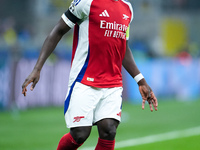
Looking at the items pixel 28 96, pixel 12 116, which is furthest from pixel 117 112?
pixel 28 96

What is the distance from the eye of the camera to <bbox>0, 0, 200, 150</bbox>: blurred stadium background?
13219 millimetres

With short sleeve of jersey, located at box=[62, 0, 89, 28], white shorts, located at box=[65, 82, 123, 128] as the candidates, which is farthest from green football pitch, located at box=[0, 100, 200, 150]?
short sleeve of jersey, located at box=[62, 0, 89, 28]

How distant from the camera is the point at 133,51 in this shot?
21672mm

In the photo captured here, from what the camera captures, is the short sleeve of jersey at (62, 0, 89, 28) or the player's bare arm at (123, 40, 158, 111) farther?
the player's bare arm at (123, 40, 158, 111)

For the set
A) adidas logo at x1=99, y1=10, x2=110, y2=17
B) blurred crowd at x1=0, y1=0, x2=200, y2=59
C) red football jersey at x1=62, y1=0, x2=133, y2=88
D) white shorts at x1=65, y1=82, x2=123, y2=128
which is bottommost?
white shorts at x1=65, y1=82, x2=123, y2=128

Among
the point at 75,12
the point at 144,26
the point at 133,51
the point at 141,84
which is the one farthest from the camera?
the point at 144,26

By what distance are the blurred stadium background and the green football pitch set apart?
0.76 ft

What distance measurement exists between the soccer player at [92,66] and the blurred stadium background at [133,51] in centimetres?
633

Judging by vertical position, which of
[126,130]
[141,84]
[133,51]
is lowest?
[126,130]

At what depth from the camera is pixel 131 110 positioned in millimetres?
15219

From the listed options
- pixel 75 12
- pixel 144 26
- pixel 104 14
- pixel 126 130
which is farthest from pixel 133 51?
pixel 75 12

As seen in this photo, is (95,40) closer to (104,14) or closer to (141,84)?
(104,14)

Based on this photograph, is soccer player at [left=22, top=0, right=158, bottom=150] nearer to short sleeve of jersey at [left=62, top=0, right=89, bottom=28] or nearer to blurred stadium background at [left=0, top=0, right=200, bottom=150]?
short sleeve of jersey at [left=62, top=0, right=89, bottom=28]

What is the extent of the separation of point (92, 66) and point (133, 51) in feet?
54.6
